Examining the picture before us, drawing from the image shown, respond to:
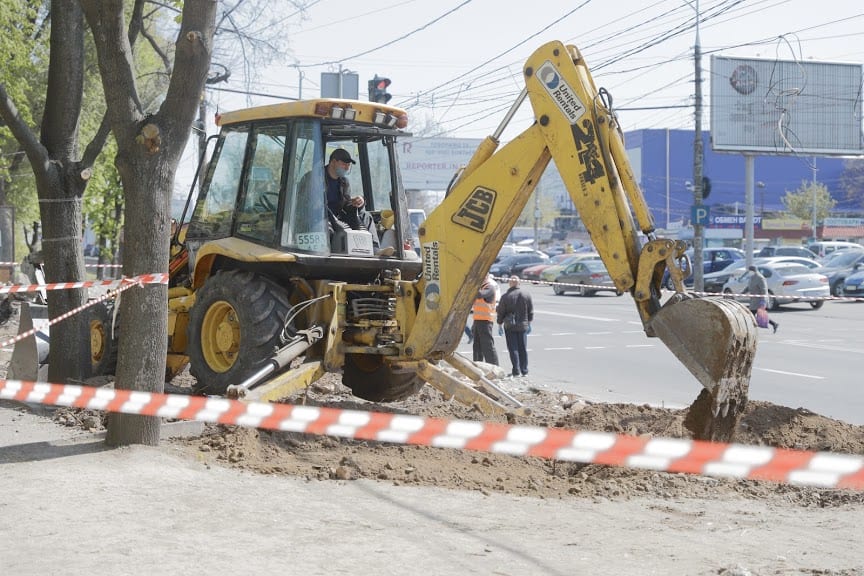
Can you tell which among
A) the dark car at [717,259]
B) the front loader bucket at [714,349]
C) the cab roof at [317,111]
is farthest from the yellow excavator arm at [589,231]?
the dark car at [717,259]

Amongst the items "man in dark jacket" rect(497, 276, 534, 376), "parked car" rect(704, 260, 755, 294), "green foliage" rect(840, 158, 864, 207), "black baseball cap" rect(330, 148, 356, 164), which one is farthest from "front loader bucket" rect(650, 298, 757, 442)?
"green foliage" rect(840, 158, 864, 207)

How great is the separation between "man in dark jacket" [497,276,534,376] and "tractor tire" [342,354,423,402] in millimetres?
5512

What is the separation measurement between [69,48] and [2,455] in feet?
16.9

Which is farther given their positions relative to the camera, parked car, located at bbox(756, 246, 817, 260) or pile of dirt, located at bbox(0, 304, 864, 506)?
parked car, located at bbox(756, 246, 817, 260)

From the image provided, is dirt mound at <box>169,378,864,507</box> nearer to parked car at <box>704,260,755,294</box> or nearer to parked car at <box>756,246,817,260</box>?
parked car at <box>704,260,755,294</box>

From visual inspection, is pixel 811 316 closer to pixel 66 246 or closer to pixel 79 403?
pixel 66 246

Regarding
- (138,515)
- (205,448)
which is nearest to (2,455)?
(205,448)

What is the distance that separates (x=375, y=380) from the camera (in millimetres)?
10773

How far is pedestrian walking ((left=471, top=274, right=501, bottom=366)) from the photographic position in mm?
16266

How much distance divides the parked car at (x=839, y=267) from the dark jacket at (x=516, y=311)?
68.0 feet

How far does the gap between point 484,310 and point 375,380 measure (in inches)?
223

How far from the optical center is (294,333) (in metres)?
9.78

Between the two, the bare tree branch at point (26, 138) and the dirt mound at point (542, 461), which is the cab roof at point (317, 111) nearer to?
the bare tree branch at point (26, 138)

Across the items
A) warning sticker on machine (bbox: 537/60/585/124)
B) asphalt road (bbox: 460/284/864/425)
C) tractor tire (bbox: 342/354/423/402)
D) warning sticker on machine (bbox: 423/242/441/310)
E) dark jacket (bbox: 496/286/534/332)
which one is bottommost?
asphalt road (bbox: 460/284/864/425)
